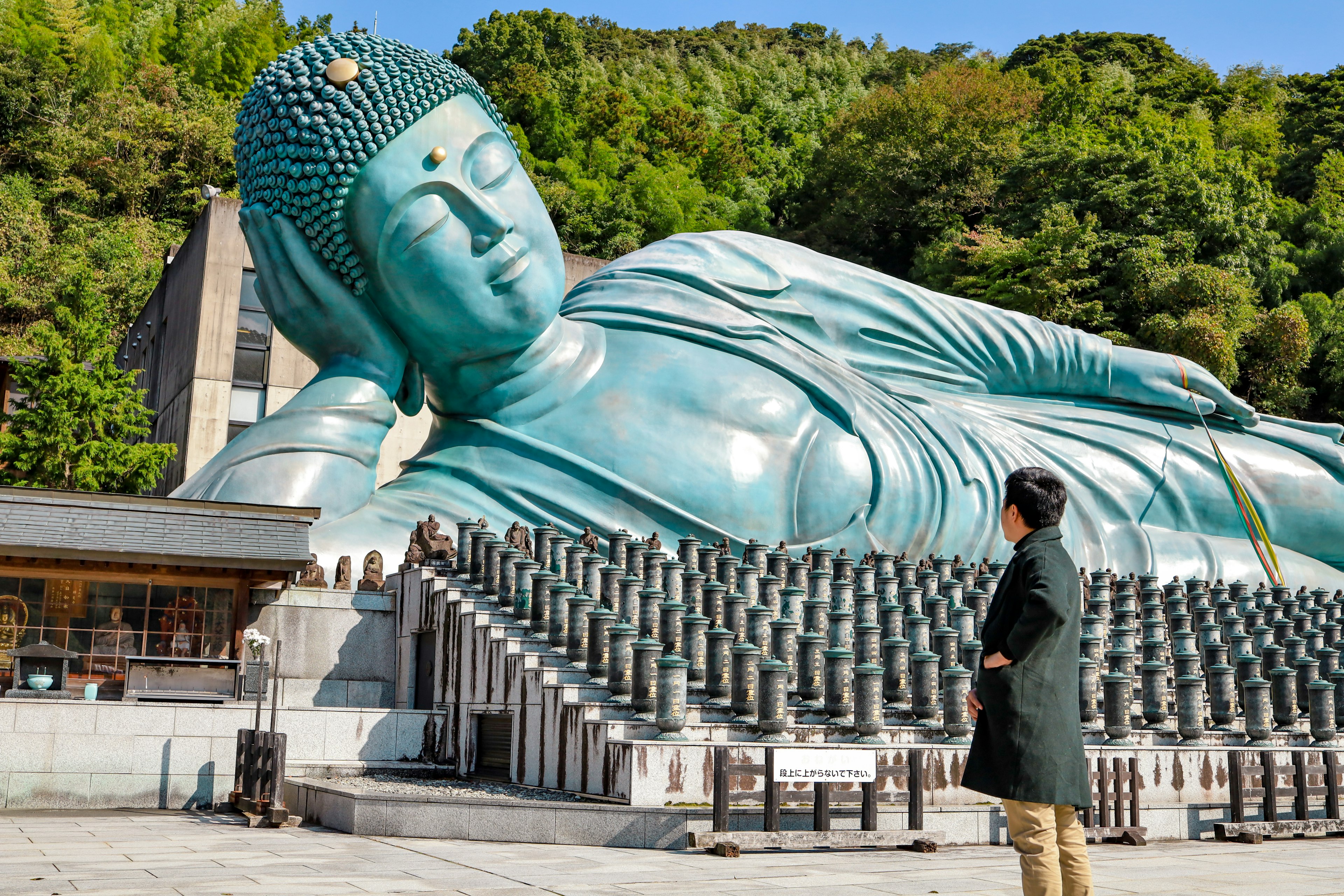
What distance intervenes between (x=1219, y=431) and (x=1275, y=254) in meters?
18.9

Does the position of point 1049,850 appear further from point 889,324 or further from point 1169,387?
point 1169,387

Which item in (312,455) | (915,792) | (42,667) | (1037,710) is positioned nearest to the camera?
(1037,710)

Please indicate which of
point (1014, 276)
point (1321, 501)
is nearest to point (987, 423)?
point (1321, 501)

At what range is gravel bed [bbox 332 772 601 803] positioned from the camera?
6826 millimetres

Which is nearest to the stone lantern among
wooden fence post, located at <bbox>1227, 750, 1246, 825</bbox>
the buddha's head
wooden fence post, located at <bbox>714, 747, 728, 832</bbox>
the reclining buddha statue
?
the reclining buddha statue

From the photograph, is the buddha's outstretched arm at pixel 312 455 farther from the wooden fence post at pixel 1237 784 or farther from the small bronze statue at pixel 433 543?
the wooden fence post at pixel 1237 784

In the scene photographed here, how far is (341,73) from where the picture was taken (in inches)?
457

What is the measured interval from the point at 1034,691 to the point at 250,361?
58.8 ft

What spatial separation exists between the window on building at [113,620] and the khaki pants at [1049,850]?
7.29 meters

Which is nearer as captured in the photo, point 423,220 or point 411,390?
point 423,220

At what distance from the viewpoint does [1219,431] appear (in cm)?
1493

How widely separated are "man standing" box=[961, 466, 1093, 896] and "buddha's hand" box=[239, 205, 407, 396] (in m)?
9.26

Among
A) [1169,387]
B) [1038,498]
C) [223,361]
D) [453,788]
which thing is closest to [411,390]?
[453,788]

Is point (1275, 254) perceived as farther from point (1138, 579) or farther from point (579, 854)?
point (579, 854)
